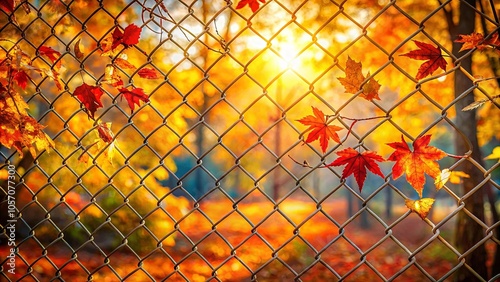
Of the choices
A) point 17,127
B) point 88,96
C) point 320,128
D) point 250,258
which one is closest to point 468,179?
point 320,128

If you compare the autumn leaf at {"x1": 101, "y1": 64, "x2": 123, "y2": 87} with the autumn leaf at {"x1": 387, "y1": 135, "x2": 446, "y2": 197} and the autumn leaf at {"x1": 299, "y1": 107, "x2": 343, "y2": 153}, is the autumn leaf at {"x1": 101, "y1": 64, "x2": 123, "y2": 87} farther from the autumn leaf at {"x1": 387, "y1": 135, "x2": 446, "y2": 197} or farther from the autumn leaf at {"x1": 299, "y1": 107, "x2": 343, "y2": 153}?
the autumn leaf at {"x1": 387, "y1": 135, "x2": 446, "y2": 197}

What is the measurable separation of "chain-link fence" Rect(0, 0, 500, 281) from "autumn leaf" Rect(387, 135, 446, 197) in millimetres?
52

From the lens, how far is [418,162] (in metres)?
1.03

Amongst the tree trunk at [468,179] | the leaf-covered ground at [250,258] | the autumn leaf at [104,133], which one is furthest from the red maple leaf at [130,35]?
the tree trunk at [468,179]

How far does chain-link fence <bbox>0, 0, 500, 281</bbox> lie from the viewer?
122 centimetres

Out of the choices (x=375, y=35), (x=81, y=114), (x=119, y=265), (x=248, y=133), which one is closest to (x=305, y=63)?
(x=375, y=35)

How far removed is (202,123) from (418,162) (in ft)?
2.42

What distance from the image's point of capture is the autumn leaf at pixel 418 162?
101cm

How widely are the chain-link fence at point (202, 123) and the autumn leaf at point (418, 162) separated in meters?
0.05

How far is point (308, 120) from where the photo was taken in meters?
1.11

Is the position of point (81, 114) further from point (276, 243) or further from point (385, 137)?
point (276, 243)

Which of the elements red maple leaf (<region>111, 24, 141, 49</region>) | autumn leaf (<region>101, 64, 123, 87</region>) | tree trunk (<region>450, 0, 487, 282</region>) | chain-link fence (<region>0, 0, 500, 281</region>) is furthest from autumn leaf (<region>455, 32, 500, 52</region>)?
tree trunk (<region>450, 0, 487, 282</region>)

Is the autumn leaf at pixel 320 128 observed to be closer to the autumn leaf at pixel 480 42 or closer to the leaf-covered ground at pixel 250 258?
the autumn leaf at pixel 480 42

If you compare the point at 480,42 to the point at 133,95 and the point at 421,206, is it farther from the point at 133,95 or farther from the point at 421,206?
the point at 133,95
